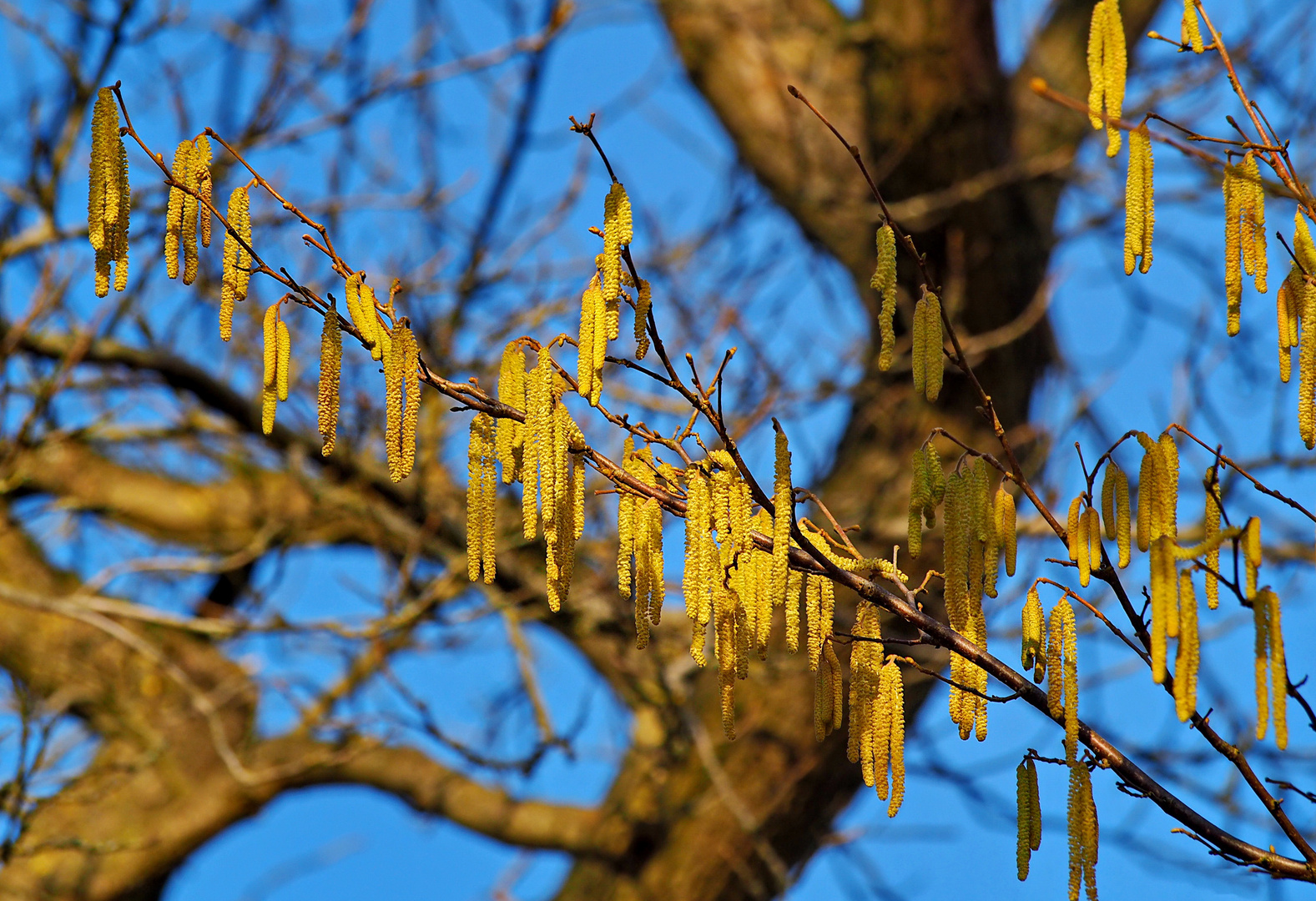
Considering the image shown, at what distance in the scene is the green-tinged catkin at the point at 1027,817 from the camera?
5.06 ft

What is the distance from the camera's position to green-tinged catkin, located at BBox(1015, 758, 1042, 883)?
1542 mm

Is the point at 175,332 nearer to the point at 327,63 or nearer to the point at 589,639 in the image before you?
the point at 327,63

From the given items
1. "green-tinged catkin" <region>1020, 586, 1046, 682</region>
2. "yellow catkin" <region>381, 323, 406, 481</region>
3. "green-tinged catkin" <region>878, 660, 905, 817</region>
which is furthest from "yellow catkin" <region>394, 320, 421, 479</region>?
"green-tinged catkin" <region>1020, 586, 1046, 682</region>

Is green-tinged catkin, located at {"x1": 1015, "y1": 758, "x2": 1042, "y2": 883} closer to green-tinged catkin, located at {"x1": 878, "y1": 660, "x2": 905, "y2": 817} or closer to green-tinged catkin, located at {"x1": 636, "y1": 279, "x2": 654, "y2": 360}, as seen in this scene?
green-tinged catkin, located at {"x1": 878, "y1": 660, "x2": 905, "y2": 817}

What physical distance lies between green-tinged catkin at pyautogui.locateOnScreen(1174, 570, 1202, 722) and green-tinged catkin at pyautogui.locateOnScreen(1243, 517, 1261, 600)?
70 mm

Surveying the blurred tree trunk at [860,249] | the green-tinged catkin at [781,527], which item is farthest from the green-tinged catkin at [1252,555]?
the blurred tree trunk at [860,249]

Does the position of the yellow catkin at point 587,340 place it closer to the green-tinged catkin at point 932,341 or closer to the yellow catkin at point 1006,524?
the green-tinged catkin at point 932,341

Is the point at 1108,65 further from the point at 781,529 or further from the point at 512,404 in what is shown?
the point at 512,404

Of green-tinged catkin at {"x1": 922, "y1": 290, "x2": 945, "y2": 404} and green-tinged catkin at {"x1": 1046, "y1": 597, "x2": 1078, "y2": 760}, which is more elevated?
green-tinged catkin at {"x1": 922, "y1": 290, "x2": 945, "y2": 404}

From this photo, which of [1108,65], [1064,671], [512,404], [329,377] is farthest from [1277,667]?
[329,377]

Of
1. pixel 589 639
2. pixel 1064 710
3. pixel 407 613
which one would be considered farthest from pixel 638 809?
pixel 1064 710

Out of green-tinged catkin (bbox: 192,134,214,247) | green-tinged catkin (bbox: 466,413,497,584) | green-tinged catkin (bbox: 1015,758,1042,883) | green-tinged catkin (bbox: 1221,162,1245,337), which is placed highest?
green-tinged catkin (bbox: 1221,162,1245,337)

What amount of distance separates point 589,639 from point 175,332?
193cm

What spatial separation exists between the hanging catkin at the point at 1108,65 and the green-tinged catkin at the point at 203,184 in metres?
1.05
